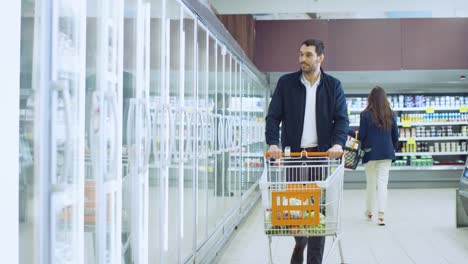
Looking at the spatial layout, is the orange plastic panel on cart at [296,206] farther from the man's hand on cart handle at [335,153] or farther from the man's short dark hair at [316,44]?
the man's short dark hair at [316,44]

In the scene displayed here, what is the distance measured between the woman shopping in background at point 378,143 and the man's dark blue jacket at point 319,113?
318 centimetres

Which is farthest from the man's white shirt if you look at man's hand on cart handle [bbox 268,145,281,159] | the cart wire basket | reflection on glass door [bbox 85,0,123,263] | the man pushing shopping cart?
the cart wire basket

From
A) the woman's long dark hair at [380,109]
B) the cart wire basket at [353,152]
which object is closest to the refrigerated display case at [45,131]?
the cart wire basket at [353,152]

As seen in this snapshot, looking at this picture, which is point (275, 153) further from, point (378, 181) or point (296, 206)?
point (378, 181)

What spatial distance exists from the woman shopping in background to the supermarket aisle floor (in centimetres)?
36

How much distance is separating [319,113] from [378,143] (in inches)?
130

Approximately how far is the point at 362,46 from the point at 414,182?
3010 mm

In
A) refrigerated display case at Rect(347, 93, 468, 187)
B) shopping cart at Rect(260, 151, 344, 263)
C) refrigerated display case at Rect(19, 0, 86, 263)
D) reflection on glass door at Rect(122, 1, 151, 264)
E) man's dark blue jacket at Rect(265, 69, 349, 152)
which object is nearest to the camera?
refrigerated display case at Rect(19, 0, 86, 263)

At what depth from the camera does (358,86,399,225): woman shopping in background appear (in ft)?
Answer: 20.5

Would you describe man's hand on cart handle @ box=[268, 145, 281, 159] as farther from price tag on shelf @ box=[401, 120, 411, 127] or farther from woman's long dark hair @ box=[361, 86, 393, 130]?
price tag on shelf @ box=[401, 120, 411, 127]

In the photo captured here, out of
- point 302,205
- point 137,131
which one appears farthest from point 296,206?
point 137,131

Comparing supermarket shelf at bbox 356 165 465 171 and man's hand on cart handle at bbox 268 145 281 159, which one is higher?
man's hand on cart handle at bbox 268 145 281 159

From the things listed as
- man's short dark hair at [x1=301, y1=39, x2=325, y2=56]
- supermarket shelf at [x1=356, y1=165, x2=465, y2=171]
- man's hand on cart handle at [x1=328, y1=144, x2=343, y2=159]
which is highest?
man's short dark hair at [x1=301, y1=39, x2=325, y2=56]

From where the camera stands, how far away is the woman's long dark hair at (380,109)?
20.9 feet
